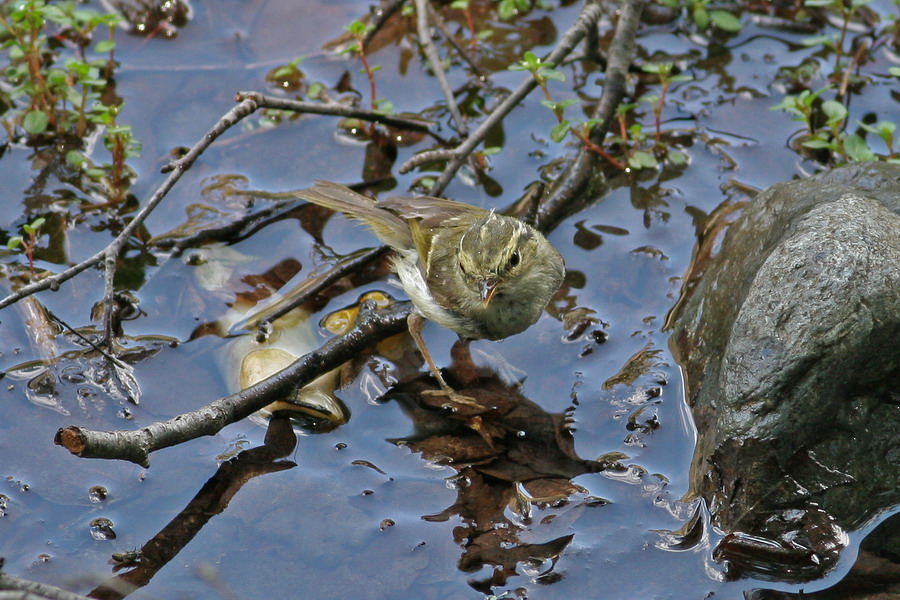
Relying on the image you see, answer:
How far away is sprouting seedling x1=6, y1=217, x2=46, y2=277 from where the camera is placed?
18.0ft

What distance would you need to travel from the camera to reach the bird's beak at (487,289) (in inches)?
A: 197

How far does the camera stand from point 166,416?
202 inches

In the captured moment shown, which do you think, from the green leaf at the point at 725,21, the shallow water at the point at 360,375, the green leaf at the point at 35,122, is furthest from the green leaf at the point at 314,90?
the green leaf at the point at 725,21

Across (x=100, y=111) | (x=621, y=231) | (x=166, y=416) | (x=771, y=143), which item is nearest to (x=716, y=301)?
(x=621, y=231)

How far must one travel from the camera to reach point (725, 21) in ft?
24.2

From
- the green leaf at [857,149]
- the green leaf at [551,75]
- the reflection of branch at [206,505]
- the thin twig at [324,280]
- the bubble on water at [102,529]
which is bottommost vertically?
the reflection of branch at [206,505]

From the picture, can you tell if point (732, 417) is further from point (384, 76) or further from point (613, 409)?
point (384, 76)

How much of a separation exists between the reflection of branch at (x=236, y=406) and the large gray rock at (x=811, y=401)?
6.24ft

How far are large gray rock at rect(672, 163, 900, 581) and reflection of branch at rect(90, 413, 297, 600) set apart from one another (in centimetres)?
211

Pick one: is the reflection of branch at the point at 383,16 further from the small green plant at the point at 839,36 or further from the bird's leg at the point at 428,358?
the small green plant at the point at 839,36

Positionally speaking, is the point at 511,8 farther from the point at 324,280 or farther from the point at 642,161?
the point at 324,280

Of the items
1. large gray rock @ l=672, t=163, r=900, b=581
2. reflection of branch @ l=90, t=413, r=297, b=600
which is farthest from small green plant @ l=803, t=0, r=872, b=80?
reflection of branch @ l=90, t=413, r=297, b=600

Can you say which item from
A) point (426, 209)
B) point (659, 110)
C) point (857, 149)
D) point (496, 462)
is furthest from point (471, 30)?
point (496, 462)

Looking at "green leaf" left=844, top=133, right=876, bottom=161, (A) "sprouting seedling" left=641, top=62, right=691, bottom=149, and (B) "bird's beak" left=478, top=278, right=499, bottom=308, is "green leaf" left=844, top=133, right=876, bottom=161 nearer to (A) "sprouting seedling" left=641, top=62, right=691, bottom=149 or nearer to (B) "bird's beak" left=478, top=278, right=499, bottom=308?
(A) "sprouting seedling" left=641, top=62, right=691, bottom=149
